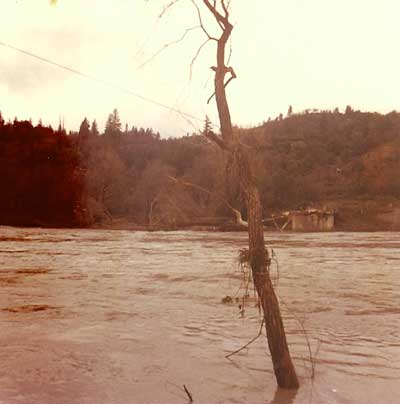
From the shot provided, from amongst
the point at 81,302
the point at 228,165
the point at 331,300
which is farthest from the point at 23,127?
the point at 228,165

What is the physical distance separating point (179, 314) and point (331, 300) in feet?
12.4

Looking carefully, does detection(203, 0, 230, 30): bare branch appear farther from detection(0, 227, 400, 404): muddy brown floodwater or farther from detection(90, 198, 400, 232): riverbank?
detection(90, 198, 400, 232): riverbank

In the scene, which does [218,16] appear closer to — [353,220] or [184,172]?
[353,220]

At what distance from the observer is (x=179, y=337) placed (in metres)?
8.60

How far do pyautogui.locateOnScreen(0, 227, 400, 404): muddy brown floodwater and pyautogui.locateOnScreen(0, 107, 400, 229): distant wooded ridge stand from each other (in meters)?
1.85

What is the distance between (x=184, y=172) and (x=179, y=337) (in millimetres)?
97380

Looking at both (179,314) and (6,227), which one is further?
(6,227)

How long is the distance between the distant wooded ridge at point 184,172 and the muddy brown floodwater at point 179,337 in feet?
6.07

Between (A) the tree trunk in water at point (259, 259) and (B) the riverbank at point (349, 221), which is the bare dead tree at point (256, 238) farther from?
(B) the riverbank at point (349, 221)

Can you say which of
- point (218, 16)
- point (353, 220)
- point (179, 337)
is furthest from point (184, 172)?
point (218, 16)

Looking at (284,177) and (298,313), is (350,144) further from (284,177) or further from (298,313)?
(298,313)

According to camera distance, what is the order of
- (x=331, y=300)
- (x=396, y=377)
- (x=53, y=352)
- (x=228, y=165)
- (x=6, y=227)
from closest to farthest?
1. (x=228, y=165)
2. (x=396, y=377)
3. (x=53, y=352)
4. (x=331, y=300)
5. (x=6, y=227)

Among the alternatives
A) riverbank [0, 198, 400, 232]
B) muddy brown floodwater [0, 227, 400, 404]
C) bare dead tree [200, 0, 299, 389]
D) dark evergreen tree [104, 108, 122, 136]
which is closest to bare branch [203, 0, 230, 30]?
bare dead tree [200, 0, 299, 389]

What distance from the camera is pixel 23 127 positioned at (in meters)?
29.8
